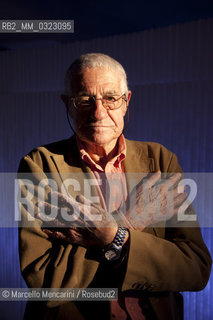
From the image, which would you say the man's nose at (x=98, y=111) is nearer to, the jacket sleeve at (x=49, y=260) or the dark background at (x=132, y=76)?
the jacket sleeve at (x=49, y=260)

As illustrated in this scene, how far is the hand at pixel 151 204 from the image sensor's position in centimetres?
92

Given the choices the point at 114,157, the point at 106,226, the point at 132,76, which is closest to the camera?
the point at 106,226

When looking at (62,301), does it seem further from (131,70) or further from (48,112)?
(48,112)

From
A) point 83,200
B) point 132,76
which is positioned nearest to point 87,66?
point 83,200

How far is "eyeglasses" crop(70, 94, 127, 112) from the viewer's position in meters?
0.90

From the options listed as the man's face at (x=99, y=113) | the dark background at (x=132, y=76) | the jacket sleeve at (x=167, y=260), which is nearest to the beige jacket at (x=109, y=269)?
the jacket sleeve at (x=167, y=260)

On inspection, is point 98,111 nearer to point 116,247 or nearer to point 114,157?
point 114,157

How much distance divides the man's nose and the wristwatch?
0.35 meters

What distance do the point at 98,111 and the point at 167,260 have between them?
0.51 m

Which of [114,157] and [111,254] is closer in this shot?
[111,254]

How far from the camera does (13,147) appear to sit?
131 inches

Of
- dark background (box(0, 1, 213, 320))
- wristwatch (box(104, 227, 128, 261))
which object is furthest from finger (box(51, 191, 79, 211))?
dark background (box(0, 1, 213, 320))

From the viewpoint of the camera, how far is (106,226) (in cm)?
85

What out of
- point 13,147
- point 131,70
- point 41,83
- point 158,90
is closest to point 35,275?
point 131,70
